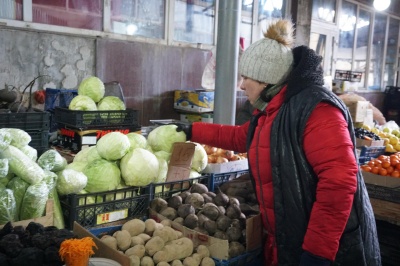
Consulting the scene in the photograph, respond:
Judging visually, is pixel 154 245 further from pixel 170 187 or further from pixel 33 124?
pixel 33 124

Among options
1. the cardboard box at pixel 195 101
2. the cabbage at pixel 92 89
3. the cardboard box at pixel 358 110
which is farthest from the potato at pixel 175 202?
the cardboard box at pixel 358 110

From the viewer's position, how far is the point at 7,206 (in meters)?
1.98

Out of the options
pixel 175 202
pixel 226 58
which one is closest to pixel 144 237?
pixel 175 202

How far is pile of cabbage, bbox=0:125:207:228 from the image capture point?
206 centimetres

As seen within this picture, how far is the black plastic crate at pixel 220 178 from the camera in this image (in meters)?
2.96

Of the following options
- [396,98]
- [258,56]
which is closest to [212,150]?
[258,56]

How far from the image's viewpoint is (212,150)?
3.46 m

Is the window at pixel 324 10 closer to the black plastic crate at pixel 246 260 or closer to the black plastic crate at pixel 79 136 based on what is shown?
the black plastic crate at pixel 79 136

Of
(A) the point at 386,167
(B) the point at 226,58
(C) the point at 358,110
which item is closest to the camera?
(A) the point at 386,167

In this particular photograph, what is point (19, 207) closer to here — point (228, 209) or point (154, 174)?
point (154, 174)

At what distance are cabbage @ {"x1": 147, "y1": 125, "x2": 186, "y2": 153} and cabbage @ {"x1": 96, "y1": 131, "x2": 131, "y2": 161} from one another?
0.36 m

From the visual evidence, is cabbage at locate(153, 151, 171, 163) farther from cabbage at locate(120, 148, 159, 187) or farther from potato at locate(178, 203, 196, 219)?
potato at locate(178, 203, 196, 219)

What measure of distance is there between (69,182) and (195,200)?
0.78m

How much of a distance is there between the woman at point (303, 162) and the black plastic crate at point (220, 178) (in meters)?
0.96
